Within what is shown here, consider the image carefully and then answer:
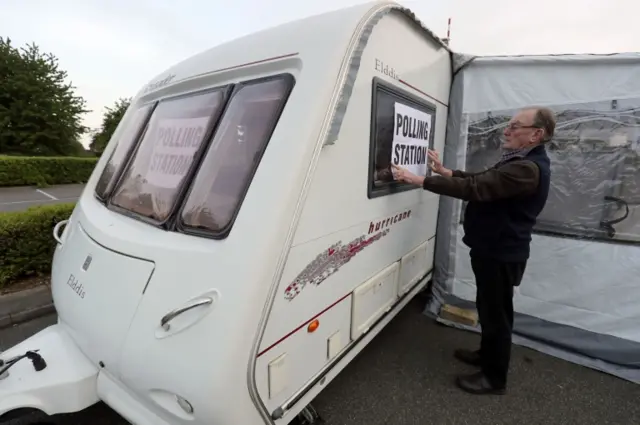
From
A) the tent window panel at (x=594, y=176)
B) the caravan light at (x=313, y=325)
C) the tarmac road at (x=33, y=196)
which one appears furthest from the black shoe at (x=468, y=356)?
the tarmac road at (x=33, y=196)

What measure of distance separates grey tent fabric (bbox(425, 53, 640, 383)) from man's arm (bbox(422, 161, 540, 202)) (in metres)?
1.22

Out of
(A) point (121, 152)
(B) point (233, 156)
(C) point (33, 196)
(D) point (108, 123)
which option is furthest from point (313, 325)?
(D) point (108, 123)

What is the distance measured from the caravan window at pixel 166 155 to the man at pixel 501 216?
1.24m

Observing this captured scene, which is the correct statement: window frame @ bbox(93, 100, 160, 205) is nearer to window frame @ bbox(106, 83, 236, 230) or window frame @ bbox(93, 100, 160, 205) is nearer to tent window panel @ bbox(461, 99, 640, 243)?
window frame @ bbox(106, 83, 236, 230)

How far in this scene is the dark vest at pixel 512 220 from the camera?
2.36m

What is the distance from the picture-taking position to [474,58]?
3.35m

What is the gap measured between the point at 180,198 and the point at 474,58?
2949 millimetres

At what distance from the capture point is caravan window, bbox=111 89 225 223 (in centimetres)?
196

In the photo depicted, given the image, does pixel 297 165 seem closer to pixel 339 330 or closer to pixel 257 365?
pixel 257 365

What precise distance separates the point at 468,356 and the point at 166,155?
282 centimetres

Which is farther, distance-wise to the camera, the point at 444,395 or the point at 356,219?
the point at 444,395

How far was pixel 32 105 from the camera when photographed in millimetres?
20406

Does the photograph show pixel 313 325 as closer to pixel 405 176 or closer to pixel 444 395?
pixel 405 176

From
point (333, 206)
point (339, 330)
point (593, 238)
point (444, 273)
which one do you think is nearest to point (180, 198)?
point (333, 206)
